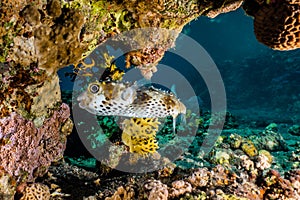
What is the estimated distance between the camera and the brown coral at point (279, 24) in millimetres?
2738

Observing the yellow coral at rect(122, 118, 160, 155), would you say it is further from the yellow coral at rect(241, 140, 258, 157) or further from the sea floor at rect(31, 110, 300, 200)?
the yellow coral at rect(241, 140, 258, 157)

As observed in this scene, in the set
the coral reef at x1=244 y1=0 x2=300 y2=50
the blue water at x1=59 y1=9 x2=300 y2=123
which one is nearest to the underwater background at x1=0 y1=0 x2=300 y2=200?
the coral reef at x1=244 y1=0 x2=300 y2=50

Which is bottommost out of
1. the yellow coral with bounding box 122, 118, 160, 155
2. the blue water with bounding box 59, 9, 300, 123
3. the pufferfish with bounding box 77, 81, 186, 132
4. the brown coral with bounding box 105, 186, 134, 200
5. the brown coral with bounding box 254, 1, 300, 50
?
the brown coral with bounding box 105, 186, 134, 200

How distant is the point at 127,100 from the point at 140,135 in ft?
4.61

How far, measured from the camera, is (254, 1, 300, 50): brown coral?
274 centimetres

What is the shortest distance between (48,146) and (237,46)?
48.8 metres

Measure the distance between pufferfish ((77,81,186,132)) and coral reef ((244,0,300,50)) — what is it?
1523 mm

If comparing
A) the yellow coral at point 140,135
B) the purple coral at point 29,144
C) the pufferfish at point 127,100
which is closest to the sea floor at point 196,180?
the purple coral at point 29,144

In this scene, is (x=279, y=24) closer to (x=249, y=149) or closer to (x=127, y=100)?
(x=127, y=100)

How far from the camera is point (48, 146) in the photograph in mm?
3629

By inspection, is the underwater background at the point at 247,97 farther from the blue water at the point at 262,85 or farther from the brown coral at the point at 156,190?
the brown coral at the point at 156,190

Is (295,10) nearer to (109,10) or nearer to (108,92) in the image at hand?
(109,10)

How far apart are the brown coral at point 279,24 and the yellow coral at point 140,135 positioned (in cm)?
239

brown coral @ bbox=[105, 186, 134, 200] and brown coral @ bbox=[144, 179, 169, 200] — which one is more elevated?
brown coral @ bbox=[144, 179, 169, 200]
